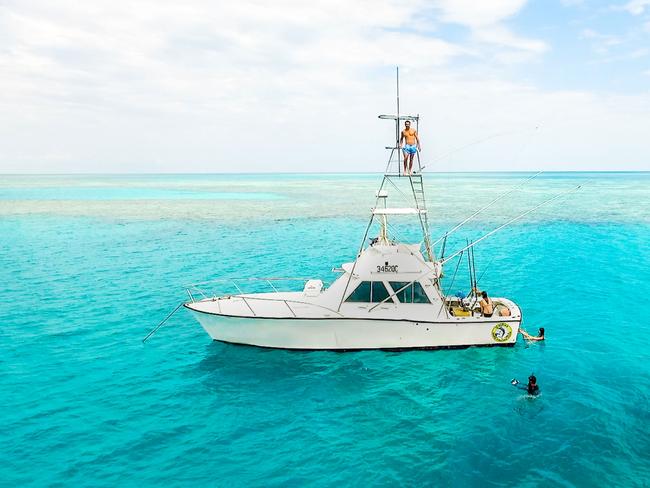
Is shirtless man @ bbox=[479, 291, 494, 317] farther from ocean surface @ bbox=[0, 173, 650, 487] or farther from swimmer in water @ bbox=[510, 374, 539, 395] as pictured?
swimmer in water @ bbox=[510, 374, 539, 395]

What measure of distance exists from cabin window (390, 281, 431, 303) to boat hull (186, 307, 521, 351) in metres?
0.97

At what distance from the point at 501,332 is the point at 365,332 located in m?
5.61

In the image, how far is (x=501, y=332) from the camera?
58.6 ft

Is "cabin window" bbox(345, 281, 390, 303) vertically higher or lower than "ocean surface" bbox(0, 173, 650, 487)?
higher

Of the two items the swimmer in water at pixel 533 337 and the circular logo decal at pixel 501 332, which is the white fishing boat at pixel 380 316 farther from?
the swimmer in water at pixel 533 337

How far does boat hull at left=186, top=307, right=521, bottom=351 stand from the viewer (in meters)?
17.5

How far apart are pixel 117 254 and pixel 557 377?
115 feet

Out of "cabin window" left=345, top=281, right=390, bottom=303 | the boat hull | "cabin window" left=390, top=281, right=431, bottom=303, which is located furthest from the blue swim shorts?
the boat hull

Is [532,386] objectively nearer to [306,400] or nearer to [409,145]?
[306,400]

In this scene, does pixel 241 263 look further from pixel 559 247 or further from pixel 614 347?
pixel 559 247

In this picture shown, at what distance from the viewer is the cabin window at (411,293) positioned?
58.7 feet

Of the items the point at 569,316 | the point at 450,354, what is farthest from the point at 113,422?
the point at 569,316

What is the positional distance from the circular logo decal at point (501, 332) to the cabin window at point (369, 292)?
4612mm

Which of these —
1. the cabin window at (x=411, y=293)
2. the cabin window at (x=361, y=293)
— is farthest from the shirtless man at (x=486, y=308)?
the cabin window at (x=361, y=293)
